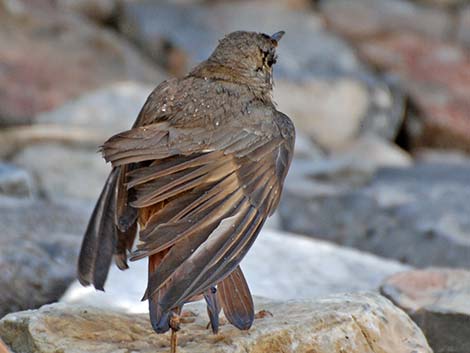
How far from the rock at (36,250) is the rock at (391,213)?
172 cm

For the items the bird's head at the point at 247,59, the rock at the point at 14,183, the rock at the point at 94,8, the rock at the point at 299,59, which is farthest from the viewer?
the rock at the point at 94,8

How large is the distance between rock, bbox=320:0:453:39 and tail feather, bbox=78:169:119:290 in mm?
7313

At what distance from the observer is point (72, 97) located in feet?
31.4

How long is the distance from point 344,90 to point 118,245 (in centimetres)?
625

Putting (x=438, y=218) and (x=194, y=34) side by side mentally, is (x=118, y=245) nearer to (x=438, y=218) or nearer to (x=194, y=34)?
(x=438, y=218)

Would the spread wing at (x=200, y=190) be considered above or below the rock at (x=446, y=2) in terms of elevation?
below

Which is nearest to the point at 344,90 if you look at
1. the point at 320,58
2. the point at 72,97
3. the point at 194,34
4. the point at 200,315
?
the point at 320,58

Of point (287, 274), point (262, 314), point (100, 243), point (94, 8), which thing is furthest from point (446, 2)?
point (262, 314)

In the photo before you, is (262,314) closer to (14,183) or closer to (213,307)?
(213,307)

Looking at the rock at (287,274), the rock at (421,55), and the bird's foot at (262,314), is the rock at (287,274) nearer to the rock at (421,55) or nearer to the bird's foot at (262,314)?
the bird's foot at (262,314)

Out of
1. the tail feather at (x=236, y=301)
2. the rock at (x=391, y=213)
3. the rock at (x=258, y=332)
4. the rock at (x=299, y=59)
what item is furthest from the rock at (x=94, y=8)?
the tail feather at (x=236, y=301)

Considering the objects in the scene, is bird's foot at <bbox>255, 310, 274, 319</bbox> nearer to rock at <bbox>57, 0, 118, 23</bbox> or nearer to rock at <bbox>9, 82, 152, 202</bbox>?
rock at <bbox>9, 82, 152, 202</bbox>

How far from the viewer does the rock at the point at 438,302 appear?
4.37 meters

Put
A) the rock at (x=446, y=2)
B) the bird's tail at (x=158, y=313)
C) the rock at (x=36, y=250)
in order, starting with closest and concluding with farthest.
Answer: the bird's tail at (x=158, y=313)
the rock at (x=36, y=250)
the rock at (x=446, y=2)
